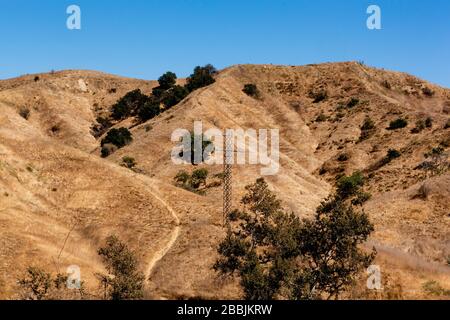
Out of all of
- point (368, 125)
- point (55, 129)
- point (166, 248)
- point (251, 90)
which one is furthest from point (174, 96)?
point (166, 248)

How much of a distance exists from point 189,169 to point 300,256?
3654cm

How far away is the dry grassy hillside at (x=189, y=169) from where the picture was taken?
137 ft

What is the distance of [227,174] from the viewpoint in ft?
178

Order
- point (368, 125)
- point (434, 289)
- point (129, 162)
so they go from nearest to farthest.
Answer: point (434, 289)
point (129, 162)
point (368, 125)

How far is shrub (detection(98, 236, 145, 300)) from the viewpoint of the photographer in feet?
106

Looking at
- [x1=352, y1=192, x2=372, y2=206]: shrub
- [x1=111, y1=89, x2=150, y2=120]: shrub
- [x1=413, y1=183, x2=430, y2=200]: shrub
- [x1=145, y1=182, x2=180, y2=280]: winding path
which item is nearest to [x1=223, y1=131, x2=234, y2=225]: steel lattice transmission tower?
[x1=145, y1=182, x2=180, y2=280]: winding path

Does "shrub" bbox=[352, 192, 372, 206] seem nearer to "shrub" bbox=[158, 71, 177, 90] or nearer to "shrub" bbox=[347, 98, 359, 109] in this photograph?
"shrub" bbox=[347, 98, 359, 109]

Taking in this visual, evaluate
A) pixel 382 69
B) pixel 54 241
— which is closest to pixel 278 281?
pixel 54 241

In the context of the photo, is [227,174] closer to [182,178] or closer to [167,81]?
[182,178]

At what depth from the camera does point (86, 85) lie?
422 ft

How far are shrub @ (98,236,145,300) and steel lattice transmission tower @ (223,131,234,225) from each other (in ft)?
42.7

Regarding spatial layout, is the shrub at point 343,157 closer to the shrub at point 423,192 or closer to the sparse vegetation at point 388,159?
the sparse vegetation at point 388,159

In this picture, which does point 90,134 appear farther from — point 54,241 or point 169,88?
point 54,241
